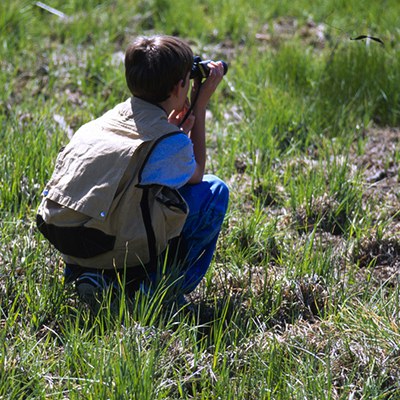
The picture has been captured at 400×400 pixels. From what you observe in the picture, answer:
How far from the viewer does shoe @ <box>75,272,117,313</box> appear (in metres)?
2.94

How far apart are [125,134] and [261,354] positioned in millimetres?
935

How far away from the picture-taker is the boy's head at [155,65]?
9.62 ft

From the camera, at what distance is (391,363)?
2660mm

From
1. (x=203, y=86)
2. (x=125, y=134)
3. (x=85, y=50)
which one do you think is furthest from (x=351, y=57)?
(x=125, y=134)

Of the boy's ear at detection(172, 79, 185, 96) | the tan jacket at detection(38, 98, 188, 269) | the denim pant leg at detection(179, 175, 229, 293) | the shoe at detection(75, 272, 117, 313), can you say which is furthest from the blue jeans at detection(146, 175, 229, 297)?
the boy's ear at detection(172, 79, 185, 96)

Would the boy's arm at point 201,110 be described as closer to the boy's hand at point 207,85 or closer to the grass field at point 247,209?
the boy's hand at point 207,85

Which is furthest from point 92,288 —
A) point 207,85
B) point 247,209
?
point 247,209

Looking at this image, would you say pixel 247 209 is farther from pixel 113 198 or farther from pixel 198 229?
pixel 113 198

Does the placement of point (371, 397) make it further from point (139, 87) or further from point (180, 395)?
point (139, 87)

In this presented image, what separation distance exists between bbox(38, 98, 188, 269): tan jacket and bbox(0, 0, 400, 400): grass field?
8.3 inches

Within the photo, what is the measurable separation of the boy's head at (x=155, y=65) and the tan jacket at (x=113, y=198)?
7 centimetres

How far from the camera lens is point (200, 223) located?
3.16 meters

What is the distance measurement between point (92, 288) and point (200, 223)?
0.52 m

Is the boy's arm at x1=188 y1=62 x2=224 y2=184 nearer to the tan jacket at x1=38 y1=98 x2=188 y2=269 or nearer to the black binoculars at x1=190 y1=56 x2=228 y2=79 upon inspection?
the black binoculars at x1=190 y1=56 x2=228 y2=79
